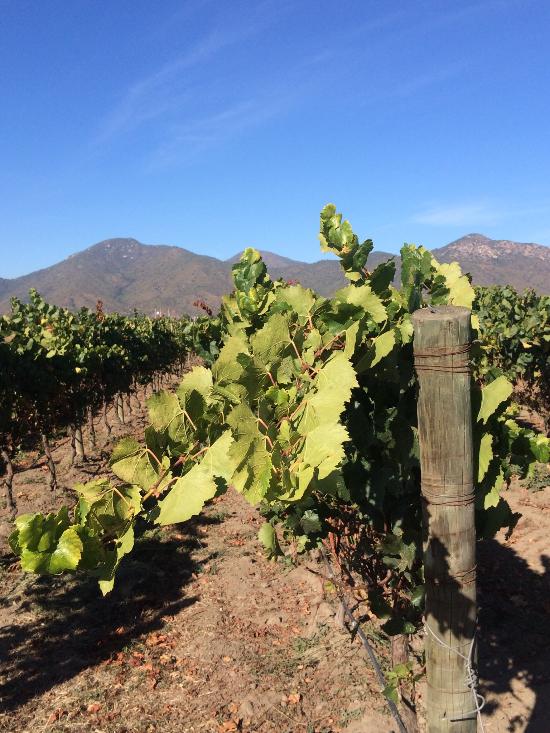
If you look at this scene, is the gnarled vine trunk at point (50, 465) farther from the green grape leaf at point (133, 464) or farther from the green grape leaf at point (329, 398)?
the green grape leaf at point (329, 398)

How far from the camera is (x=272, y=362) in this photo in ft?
4.63

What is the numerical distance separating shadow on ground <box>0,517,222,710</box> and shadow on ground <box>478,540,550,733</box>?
3.27 meters

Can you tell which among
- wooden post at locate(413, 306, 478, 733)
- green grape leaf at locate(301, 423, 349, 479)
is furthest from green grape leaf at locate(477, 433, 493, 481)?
green grape leaf at locate(301, 423, 349, 479)

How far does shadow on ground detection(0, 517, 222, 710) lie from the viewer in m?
5.15

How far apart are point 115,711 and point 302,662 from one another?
168cm

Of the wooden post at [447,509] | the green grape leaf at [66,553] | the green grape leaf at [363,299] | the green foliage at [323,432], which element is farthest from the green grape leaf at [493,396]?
the green grape leaf at [66,553]

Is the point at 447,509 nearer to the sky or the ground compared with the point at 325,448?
Result: nearer to the ground

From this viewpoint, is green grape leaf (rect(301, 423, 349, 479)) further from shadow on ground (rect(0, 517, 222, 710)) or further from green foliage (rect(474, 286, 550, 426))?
green foliage (rect(474, 286, 550, 426))

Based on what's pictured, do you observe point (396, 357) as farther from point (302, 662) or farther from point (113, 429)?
point (113, 429)

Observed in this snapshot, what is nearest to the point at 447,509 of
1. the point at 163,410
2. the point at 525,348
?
the point at 163,410

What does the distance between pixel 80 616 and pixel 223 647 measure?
1864mm

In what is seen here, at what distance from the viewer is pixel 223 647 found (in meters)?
5.32

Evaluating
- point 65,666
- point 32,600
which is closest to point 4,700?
point 65,666

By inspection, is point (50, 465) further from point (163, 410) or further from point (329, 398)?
point (329, 398)
